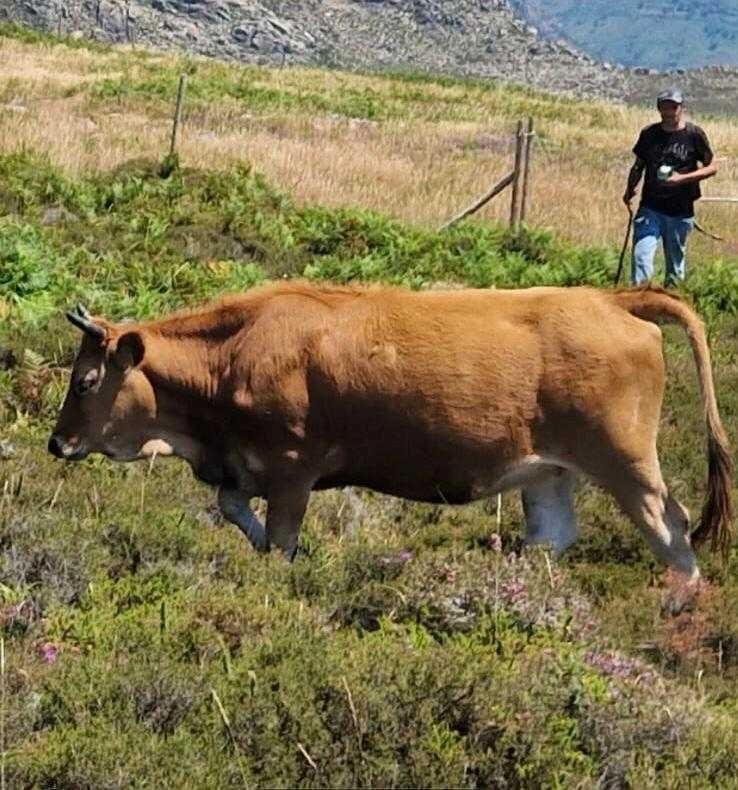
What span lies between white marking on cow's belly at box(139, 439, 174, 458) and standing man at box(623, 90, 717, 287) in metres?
6.50

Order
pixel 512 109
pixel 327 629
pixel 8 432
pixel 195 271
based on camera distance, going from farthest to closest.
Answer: pixel 512 109, pixel 195 271, pixel 8 432, pixel 327 629

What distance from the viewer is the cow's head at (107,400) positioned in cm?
737

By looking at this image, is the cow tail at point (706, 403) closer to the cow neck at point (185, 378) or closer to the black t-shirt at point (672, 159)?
the cow neck at point (185, 378)

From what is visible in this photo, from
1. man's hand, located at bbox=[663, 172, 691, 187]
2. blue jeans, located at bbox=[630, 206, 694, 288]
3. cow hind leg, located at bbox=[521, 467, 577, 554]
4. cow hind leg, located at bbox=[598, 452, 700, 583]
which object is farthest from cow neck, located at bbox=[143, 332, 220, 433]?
man's hand, located at bbox=[663, 172, 691, 187]

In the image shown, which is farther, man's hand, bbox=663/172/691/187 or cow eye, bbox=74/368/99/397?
man's hand, bbox=663/172/691/187

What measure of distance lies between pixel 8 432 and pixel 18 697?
420 centimetres

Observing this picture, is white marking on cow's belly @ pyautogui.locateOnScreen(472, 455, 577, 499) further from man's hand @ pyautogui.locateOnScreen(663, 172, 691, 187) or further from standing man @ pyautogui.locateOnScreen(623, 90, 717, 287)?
man's hand @ pyautogui.locateOnScreen(663, 172, 691, 187)

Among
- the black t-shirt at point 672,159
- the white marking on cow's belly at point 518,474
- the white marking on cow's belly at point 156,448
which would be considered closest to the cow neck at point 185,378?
the white marking on cow's belly at point 156,448

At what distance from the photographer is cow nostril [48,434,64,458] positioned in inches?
295

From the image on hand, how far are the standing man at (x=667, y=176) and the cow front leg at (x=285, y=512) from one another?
6.53 m

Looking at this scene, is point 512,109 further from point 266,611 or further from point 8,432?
point 266,611

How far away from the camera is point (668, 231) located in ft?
43.4

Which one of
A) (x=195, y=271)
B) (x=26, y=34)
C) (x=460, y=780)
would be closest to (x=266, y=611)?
(x=460, y=780)

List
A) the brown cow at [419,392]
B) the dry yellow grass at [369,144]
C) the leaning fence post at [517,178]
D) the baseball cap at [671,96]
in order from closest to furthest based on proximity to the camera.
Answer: the brown cow at [419,392], the baseball cap at [671,96], the leaning fence post at [517,178], the dry yellow grass at [369,144]
